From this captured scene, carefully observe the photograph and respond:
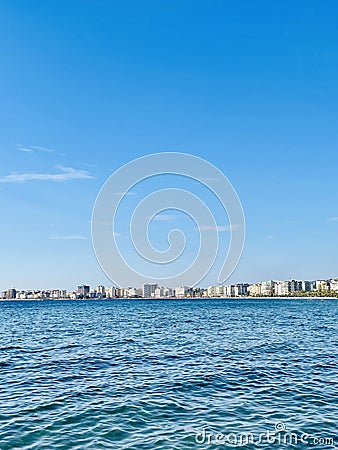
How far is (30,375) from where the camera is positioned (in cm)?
2245

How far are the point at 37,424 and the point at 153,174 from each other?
1100cm

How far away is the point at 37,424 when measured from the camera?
1478cm

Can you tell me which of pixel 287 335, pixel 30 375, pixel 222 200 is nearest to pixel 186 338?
pixel 287 335

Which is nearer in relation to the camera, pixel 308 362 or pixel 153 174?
pixel 153 174

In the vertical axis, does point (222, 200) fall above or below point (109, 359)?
above

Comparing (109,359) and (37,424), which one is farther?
(109,359)

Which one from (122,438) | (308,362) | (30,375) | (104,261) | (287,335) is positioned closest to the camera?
(122,438)

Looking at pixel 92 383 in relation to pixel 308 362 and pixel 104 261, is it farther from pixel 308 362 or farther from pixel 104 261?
pixel 308 362

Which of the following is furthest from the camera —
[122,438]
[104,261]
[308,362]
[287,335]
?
[287,335]

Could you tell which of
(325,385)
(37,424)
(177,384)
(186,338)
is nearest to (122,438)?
(37,424)

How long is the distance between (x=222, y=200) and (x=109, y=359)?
40.9ft

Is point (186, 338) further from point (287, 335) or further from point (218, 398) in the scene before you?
point (218, 398)

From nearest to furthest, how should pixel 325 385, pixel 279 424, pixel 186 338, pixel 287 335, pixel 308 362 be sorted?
1. pixel 279 424
2. pixel 325 385
3. pixel 308 362
4. pixel 186 338
5. pixel 287 335

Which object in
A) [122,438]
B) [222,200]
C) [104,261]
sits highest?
[222,200]
